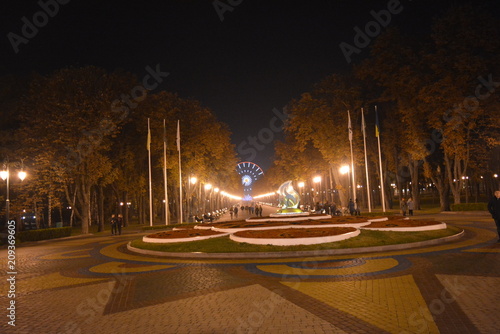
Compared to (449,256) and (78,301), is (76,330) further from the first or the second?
(449,256)

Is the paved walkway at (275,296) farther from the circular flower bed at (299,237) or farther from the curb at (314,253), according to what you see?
the circular flower bed at (299,237)

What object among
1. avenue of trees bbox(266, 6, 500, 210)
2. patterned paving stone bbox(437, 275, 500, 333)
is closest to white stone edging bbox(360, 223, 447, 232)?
patterned paving stone bbox(437, 275, 500, 333)

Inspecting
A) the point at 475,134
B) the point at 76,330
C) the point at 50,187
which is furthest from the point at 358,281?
the point at 475,134

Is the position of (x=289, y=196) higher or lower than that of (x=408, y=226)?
higher

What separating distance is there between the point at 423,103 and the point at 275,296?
116ft

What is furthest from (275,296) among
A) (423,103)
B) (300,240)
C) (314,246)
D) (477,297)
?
(423,103)

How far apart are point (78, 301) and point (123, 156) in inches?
1419

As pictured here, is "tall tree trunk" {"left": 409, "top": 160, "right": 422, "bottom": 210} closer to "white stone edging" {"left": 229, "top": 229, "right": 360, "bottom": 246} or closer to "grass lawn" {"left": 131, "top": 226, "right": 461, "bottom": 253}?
"grass lawn" {"left": 131, "top": 226, "right": 461, "bottom": 253}

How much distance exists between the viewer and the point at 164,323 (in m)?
7.21

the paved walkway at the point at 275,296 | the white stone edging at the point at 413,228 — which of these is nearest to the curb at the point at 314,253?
the paved walkway at the point at 275,296

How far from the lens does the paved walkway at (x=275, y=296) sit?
6.89m

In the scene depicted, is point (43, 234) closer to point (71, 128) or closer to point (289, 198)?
point (71, 128)

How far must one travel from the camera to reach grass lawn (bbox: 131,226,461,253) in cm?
1608

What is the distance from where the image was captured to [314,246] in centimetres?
1599
